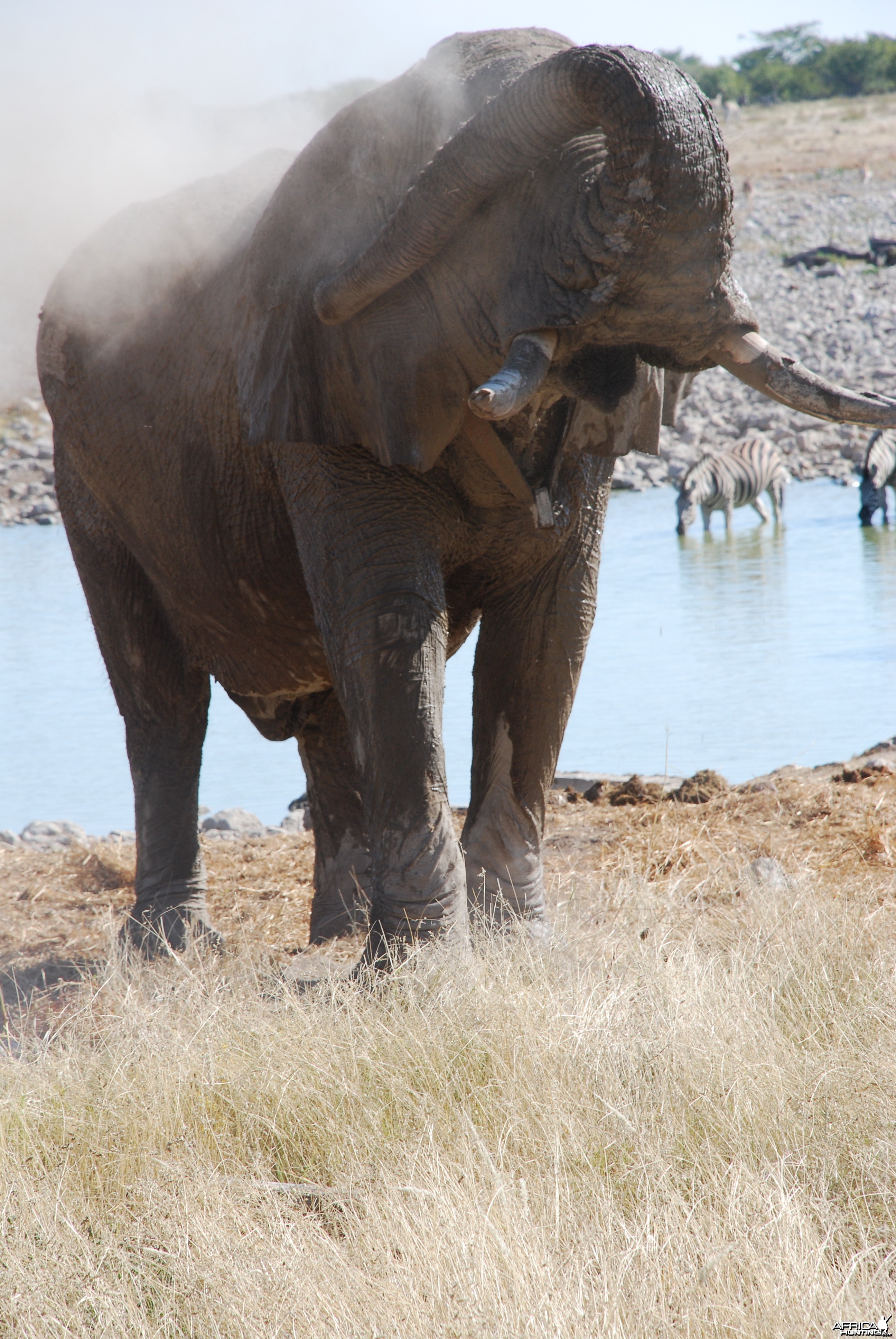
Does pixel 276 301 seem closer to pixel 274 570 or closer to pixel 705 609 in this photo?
pixel 274 570

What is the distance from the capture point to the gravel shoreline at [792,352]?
2644 cm

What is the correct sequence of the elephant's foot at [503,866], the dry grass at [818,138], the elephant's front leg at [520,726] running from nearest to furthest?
the elephant's front leg at [520,726] → the elephant's foot at [503,866] → the dry grass at [818,138]

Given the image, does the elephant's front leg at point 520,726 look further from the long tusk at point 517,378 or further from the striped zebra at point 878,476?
the striped zebra at point 878,476

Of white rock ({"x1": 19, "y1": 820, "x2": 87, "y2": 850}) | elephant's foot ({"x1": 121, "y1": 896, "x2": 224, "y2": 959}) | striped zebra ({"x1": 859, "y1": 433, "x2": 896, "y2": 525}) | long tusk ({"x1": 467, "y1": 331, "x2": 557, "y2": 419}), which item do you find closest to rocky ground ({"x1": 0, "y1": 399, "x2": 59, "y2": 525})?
striped zebra ({"x1": 859, "y1": 433, "x2": 896, "y2": 525})

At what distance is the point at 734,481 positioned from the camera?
1950cm

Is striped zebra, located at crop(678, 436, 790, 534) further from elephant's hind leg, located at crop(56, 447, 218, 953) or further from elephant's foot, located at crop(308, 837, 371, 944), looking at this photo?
elephant's hind leg, located at crop(56, 447, 218, 953)

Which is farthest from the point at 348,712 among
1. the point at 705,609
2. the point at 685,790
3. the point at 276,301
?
the point at 705,609

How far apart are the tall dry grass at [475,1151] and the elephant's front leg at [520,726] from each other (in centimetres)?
48

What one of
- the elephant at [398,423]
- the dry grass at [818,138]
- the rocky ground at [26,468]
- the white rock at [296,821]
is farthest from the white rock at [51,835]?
the dry grass at [818,138]

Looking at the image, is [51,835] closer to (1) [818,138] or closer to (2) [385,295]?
(2) [385,295]

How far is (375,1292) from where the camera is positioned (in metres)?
2.35

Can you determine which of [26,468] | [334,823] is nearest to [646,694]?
[334,823]

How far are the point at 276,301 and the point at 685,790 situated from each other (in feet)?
12.0

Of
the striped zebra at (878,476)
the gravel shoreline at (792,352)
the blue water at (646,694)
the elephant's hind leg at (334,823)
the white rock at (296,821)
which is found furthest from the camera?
the gravel shoreline at (792,352)
